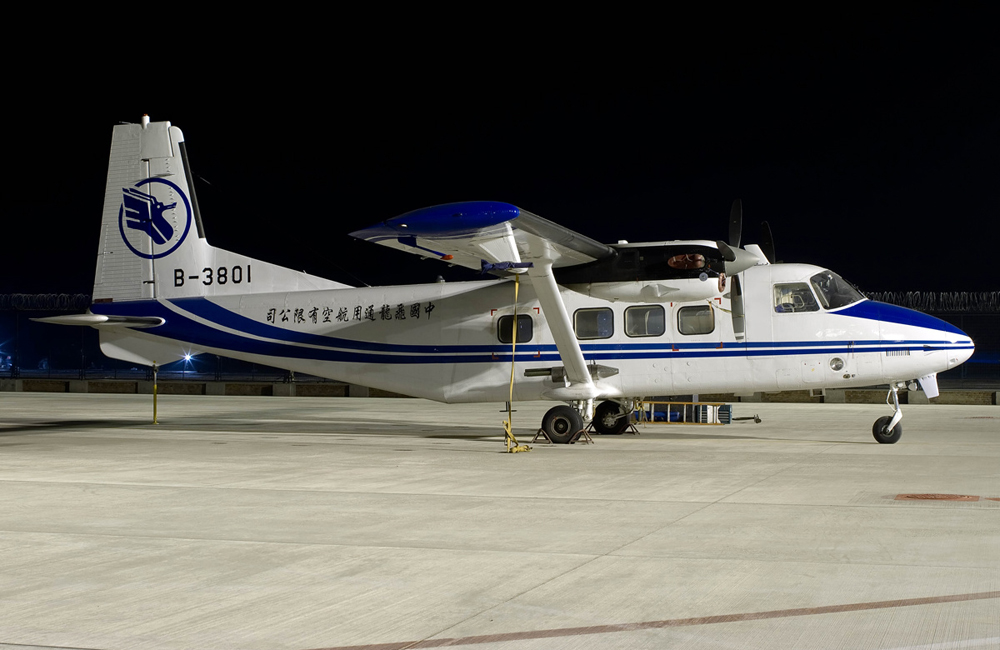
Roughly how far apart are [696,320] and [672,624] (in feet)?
41.2

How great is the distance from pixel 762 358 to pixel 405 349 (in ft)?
22.3

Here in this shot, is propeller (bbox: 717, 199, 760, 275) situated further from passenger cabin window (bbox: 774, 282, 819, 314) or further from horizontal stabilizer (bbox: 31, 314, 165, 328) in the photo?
horizontal stabilizer (bbox: 31, 314, 165, 328)

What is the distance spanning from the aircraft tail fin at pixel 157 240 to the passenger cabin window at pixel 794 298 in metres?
9.42

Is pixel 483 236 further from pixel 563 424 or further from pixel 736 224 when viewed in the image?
pixel 736 224

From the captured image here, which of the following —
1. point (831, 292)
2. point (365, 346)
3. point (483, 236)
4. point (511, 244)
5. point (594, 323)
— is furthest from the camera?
point (365, 346)

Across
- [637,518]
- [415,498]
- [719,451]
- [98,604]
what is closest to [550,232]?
[719,451]

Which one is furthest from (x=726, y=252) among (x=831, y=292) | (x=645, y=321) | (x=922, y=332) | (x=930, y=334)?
(x=930, y=334)

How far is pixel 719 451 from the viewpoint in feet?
49.3

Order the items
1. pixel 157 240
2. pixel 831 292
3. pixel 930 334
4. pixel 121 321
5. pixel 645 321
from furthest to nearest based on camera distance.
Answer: pixel 157 240
pixel 121 321
pixel 645 321
pixel 831 292
pixel 930 334

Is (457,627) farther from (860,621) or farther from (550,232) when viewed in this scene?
(550,232)

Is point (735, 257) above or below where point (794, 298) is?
above

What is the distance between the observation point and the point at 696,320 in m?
17.2

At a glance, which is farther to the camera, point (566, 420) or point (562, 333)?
point (566, 420)

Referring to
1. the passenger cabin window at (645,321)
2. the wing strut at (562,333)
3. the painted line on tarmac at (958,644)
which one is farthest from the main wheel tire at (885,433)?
the painted line on tarmac at (958,644)
